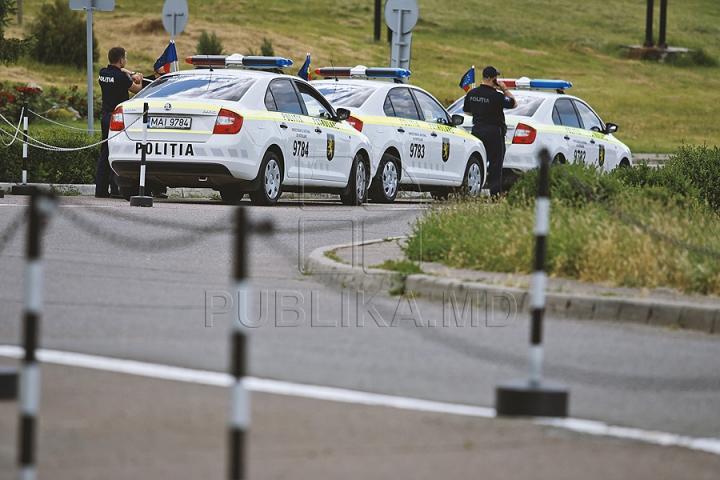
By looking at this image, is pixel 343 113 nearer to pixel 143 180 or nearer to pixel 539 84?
pixel 143 180

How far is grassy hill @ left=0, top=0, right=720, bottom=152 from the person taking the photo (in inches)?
2116

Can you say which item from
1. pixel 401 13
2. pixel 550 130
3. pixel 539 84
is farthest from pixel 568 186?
pixel 401 13

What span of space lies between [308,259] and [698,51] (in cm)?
7498

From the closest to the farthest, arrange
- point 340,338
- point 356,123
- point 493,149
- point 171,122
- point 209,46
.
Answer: point 340,338
point 171,122
point 356,123
point 493,149
point 209,46

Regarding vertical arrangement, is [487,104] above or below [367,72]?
below

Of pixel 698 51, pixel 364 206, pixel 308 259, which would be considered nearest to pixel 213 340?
pixel 308 259

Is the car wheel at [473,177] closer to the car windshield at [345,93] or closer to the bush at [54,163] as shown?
the car windshield at [345,93]

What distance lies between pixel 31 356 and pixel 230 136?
1123 cm

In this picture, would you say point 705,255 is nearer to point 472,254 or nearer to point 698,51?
point 472,254

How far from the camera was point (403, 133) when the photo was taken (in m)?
18.7

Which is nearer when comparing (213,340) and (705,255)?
(213,340)

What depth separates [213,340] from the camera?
295 inches

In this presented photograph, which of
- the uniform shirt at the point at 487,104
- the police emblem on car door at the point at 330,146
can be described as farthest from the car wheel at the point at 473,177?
the police emblem on car door at the point at 330,146

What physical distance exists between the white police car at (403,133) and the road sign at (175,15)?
3.72m
